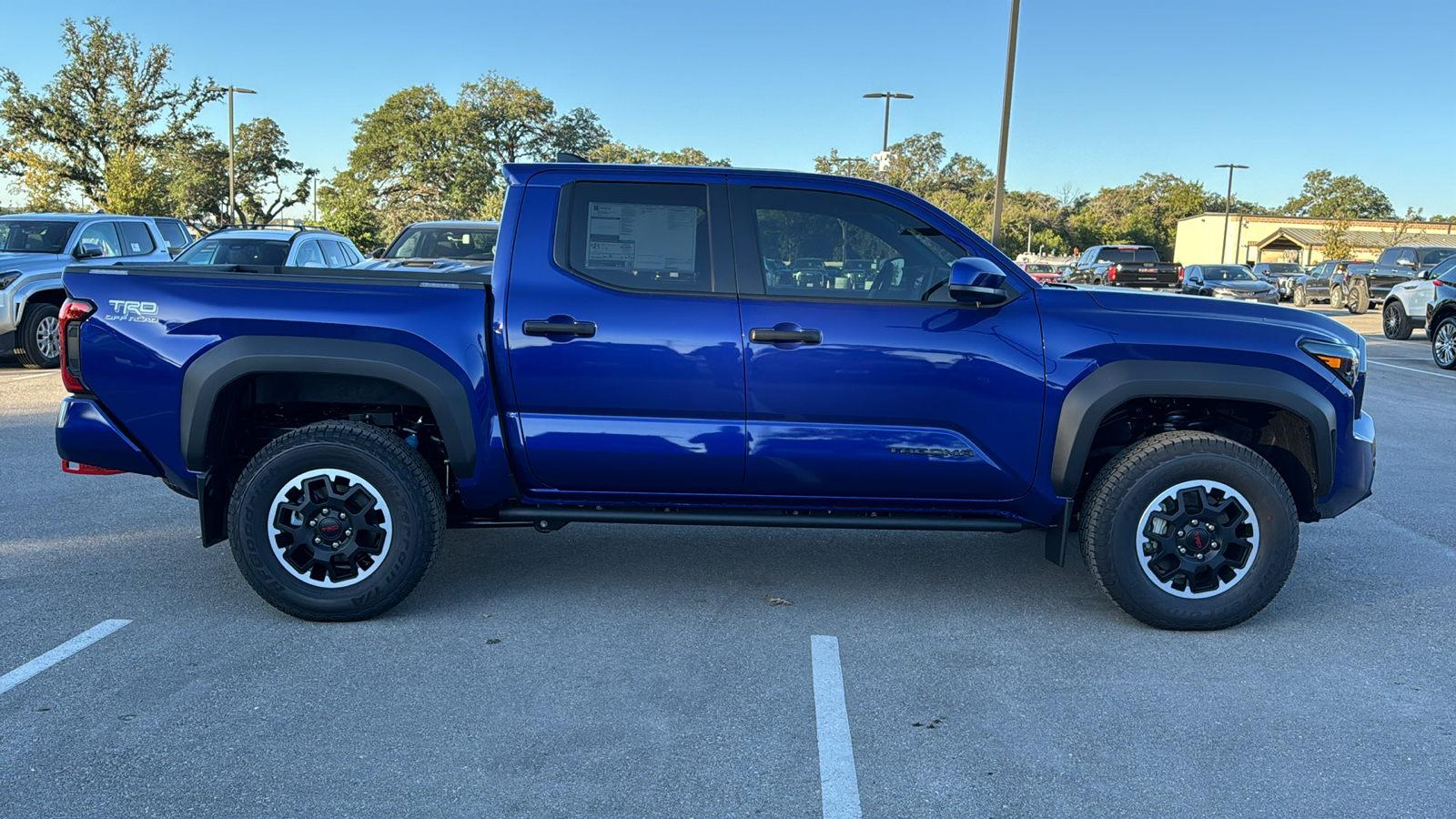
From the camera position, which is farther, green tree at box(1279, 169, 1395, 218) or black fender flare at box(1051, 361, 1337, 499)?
green tree at box(1279, 169, 1395, 218)

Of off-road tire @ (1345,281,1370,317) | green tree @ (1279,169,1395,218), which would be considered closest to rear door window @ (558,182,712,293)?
off-road tire @ (1345,281,1370,317)

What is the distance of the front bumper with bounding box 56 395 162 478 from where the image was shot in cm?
442

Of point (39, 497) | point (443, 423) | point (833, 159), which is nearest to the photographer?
point (443, 423)

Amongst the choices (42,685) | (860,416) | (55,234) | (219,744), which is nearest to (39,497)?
(42,685)

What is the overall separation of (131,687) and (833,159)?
180 ft

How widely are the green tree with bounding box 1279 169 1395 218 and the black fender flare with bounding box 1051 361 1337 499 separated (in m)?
117

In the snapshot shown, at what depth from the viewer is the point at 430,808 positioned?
296cm

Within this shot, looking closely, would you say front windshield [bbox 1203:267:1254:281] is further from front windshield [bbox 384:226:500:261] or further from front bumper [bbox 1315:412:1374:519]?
front bumper [bbox 1315:412:1374:519]

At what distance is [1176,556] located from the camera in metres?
4.48

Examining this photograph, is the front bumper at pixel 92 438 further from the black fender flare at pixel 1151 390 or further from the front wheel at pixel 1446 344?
the front wheel at pixel 1446 344

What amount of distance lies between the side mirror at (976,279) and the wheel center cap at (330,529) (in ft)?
8.76

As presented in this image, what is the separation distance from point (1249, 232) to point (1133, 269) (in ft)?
199

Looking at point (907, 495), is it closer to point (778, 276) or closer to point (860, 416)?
point (860, 416)

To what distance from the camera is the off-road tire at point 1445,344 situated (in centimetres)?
1575
